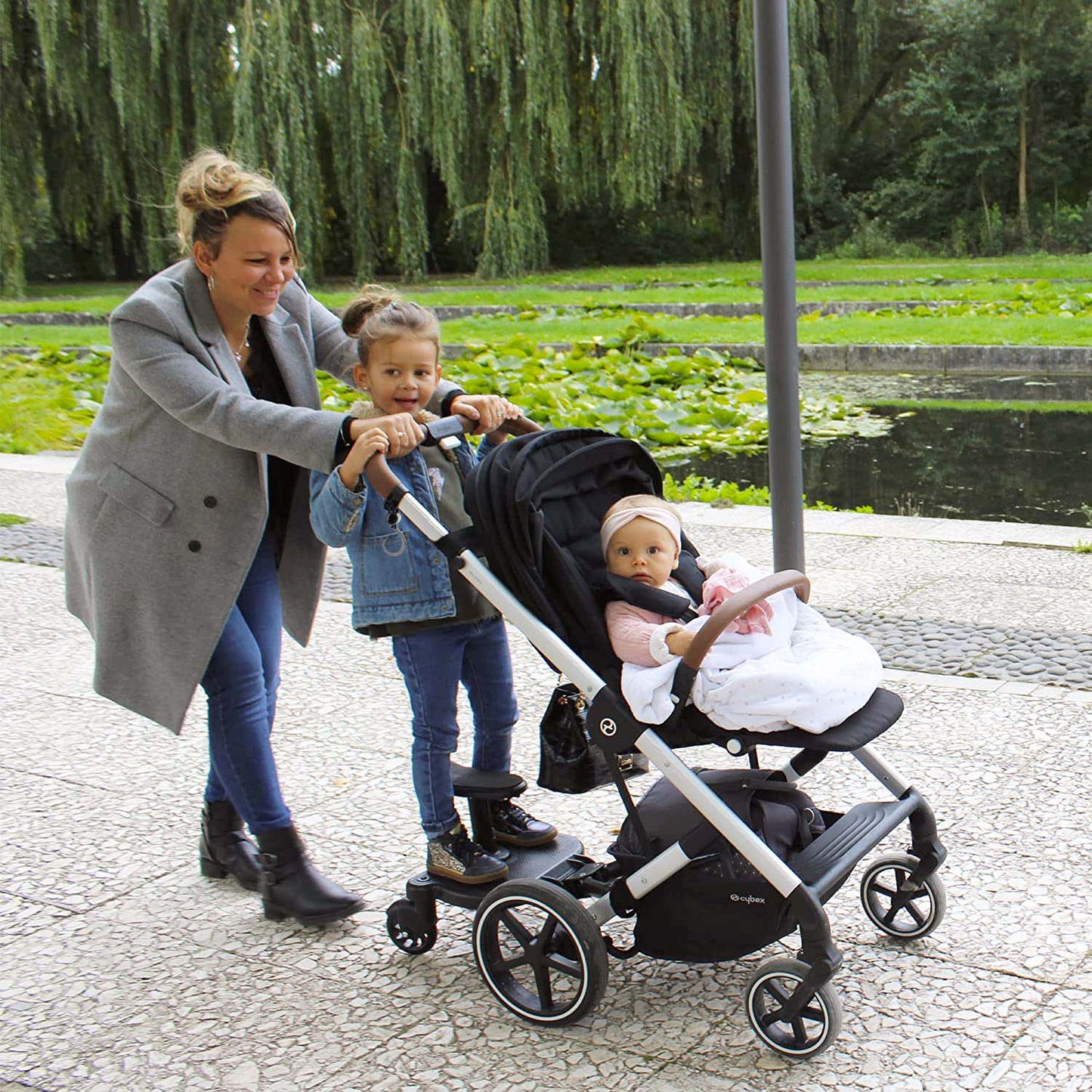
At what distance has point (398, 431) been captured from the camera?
267 centimetres

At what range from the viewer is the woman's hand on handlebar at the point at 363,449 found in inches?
A: 104

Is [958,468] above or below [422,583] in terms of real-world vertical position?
below

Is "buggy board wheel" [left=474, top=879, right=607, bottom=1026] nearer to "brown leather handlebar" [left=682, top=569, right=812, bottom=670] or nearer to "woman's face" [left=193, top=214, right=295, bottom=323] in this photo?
"brown leather handlebar" [left=682, top=569, right=812, bottom=670]

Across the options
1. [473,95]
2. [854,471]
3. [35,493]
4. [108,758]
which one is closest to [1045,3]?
[473,95]

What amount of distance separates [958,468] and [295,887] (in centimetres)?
686

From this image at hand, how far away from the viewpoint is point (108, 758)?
423 cm

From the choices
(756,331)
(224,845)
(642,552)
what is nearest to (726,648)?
(642,552)

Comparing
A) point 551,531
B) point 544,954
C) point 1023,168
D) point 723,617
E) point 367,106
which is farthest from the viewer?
point 1023,168

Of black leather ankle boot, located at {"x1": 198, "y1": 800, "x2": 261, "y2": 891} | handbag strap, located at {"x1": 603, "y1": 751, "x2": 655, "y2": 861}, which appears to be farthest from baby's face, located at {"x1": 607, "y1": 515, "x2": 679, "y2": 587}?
black leather ankle boot, located at {"x1": 198, "y1": 800, "x2": 261, "y2": 891}

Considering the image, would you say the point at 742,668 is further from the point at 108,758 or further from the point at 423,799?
the point at 108,758

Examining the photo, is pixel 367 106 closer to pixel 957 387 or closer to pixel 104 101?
pixel 104 101

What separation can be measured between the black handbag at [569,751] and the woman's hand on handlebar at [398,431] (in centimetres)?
61

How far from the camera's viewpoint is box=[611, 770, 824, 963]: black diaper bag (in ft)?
8.48

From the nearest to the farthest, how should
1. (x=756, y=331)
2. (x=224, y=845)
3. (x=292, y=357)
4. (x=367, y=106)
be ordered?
(x=292, y=357) < (x=224, y=845) < (x=756, y=331) < (x=367, y=106)
